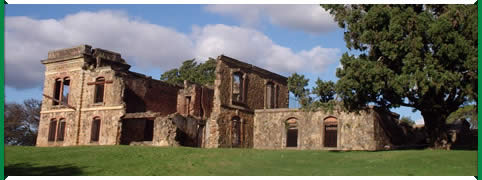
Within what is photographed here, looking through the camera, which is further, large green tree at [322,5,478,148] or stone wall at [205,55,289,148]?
stone wall at [205,55,289,148]

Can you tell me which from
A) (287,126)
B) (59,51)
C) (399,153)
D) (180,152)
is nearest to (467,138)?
(287,126)

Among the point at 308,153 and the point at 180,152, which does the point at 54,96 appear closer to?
the point at 180,152

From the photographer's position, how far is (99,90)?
3747cm

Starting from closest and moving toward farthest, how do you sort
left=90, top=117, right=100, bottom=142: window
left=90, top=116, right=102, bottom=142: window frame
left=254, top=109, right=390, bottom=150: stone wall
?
1. left=254, top=109, right=390, bottom=150: stone wall
2. left=90, top=116, right=102, bottom=142: window frame
3. left=90, top=117, right=100, bottom=142: window

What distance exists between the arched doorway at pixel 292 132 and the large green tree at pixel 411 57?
10.9 metres

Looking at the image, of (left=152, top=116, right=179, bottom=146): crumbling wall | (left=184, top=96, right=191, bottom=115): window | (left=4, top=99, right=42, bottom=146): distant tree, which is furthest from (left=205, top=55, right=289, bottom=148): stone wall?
(left=4, top=99, right=42, bottom=146): distant tree

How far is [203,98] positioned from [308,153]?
14729 millimetres

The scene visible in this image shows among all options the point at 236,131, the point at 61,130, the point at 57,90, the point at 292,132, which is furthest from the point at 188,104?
the point at 57,90

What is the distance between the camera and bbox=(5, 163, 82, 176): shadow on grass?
17328 millimetres

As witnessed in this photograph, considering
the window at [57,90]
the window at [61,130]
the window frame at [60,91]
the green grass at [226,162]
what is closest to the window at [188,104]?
the window frame at [60,91]

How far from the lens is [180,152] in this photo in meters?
24.4

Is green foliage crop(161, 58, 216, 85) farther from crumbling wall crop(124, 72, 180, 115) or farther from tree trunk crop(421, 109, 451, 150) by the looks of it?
tree trunk crop(421, 109, 451, 150)

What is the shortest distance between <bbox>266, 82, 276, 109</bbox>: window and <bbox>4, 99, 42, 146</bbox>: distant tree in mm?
28783

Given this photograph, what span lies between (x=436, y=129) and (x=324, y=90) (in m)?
5.81
